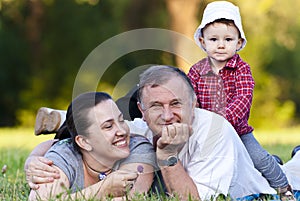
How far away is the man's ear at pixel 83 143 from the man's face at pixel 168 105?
1.35ft

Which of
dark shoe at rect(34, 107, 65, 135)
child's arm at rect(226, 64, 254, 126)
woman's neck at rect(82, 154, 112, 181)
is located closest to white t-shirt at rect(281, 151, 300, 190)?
child's arm at rect(226, 64, 254, 126)

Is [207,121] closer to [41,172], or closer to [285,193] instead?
[285,193]

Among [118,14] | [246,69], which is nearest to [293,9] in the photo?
[118,14]

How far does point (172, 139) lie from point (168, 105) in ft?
0.98

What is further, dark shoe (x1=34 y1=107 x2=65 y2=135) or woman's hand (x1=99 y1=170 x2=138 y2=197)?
dark shoe (x1=34 y1=107 x2=65 y2=135)

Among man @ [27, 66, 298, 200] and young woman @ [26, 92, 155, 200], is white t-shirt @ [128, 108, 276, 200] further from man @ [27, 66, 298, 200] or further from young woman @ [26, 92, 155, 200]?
young woman @ [26, 92, 155, 200]

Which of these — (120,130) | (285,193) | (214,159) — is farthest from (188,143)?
(285,193)

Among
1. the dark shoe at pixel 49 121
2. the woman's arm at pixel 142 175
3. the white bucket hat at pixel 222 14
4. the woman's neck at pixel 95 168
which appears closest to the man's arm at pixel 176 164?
the woman's arm at pixel 142 175

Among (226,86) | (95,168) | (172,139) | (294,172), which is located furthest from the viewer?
(294,172)

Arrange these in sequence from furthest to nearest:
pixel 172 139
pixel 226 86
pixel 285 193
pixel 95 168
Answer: pixel 226 86
pixel 285 193
pixel 95 168
pixel 172 139

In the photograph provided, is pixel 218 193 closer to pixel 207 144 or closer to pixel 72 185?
pixel 207 144

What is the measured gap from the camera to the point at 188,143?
157 inches

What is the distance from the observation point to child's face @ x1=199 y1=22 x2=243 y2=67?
15.3 feet

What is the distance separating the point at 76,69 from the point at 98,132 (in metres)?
17.4
